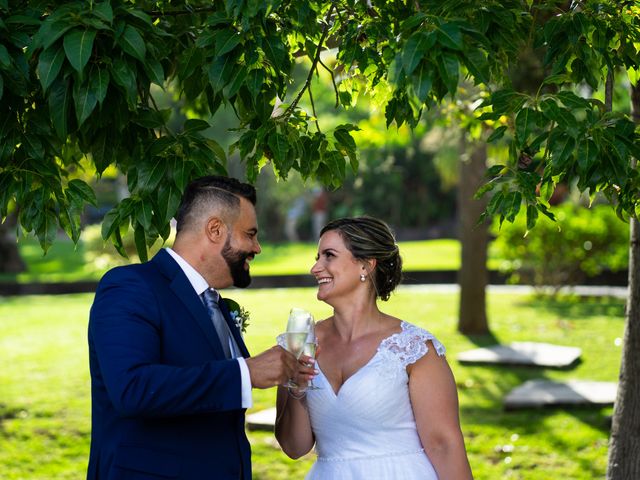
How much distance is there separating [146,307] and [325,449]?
121 centimetres

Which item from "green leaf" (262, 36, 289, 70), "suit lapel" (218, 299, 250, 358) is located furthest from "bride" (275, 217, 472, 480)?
"green leaf" (262, 36, 289, 70)

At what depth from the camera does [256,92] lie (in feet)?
11.4

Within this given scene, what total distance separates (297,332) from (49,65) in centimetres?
119

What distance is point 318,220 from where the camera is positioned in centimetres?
4347

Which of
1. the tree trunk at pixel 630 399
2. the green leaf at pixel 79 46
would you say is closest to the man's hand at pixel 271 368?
the green leaf at pixel 79 46

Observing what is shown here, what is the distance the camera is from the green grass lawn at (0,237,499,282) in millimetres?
28969

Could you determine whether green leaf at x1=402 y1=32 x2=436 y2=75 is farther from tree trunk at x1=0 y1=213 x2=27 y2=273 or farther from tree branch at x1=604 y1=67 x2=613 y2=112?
tree trunk at x1=0 y1=213 x2=27 y2=273

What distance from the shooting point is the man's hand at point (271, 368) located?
9.86 feet

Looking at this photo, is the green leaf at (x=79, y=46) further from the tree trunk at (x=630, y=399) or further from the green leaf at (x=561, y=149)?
the tree trunk at (x=630, y=399)

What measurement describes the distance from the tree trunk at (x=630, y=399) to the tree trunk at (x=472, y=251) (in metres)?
8.03

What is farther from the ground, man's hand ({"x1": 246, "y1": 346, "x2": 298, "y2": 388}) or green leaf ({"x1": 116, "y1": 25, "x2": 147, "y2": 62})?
green leaf ({"x1": 116, "y1": 25, "x2": 147, "y2": 62})

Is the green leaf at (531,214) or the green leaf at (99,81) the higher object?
the green leaf at (99,81)

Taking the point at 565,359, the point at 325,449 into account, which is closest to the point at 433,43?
the point at 325,449

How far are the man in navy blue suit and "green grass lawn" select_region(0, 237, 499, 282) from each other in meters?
22.6
